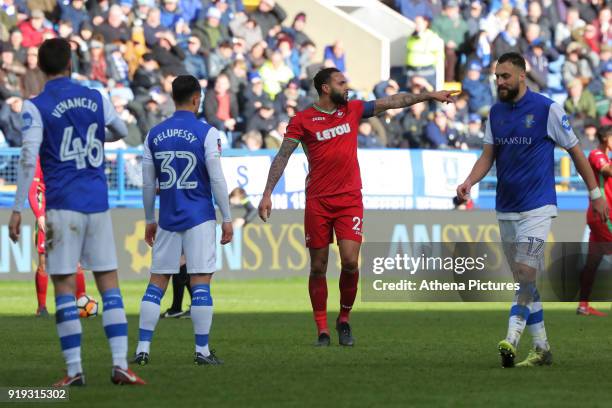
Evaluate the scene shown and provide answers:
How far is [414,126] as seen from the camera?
92.2 feet

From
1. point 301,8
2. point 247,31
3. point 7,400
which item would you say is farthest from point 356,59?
point 7,400

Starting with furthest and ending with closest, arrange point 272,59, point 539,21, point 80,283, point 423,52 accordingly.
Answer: point 539,21 < point 423,52 < point 272,59 < point 80,283

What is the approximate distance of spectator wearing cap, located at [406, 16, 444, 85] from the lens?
31.9 metres

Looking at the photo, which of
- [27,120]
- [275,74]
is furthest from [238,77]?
[27,120]

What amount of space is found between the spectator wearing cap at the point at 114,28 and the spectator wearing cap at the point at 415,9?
9015 mm

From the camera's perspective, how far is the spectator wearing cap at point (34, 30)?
83.6 ft

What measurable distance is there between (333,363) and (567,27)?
24599mm

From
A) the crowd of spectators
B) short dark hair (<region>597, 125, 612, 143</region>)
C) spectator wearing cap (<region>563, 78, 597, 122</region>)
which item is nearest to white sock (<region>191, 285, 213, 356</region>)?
short dark hair (<region>597, 125, 612, 143</region>)

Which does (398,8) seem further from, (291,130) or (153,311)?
(153,311)

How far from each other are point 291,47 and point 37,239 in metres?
13.9

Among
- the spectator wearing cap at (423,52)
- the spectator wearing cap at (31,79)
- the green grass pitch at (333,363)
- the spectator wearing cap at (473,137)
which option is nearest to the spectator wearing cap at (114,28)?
the spectator wearing cap at (31,79)

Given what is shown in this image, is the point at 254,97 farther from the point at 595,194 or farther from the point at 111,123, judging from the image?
the point at 111,123

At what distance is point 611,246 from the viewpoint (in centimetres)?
1848

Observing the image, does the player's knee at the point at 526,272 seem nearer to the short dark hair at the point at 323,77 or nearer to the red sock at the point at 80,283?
the short dark hair at the point at 323,77
